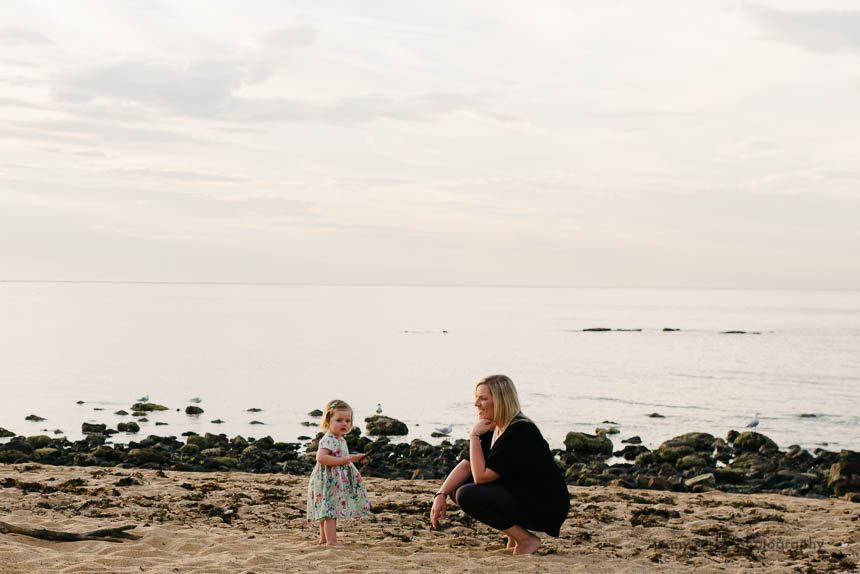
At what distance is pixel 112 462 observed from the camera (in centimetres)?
1764

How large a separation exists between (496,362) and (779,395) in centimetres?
1887

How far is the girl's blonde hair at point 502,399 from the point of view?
787cm

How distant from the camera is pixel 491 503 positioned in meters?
8.09

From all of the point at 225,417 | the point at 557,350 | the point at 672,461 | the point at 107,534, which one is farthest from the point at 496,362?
the point at 107,534

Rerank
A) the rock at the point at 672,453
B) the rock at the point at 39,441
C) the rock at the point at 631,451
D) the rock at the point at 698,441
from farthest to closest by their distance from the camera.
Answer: the rock at the point at 698,441 → the rock at the point at 631,451 → the rock at the point at 39,441 → the rock at the point at 672,453

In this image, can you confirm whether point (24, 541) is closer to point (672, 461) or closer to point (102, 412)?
point (672, 461)

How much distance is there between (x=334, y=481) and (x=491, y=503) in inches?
69.6

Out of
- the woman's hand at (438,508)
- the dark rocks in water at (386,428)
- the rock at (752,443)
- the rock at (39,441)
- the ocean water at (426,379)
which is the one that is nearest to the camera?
the woman's hand at (438,508)

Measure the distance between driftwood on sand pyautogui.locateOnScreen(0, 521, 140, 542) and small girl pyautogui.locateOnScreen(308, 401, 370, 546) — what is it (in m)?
2.00

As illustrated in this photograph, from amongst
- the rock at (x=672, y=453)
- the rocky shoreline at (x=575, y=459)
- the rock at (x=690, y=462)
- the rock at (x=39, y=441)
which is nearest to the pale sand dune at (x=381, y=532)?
the rocky shoreline at (x=575, y=459)

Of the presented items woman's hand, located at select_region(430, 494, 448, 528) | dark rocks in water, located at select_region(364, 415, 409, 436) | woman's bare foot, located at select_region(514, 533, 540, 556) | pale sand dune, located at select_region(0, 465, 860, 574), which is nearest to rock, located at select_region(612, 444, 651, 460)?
dark rocks in water, located at select_region(364, 415, 409, 436)

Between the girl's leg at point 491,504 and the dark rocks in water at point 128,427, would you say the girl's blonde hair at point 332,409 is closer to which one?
the girl's leg at point 491,504

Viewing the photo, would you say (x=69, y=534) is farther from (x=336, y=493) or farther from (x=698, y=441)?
(x=698, y=441)

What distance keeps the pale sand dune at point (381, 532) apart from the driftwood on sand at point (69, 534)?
0.10m
